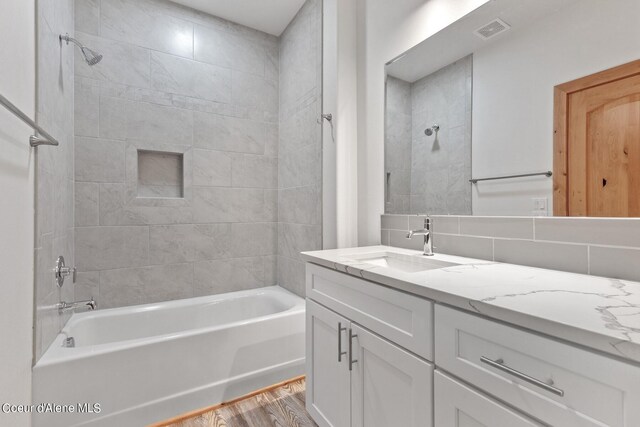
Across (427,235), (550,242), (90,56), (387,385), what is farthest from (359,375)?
(90,56)

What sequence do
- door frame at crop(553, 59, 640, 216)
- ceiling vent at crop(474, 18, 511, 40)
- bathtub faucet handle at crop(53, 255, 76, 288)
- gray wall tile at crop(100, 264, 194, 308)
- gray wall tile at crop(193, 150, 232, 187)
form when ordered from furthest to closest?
A: gray wall tile at crop(193, 150, 232, 187)
gray wall tile at crop(100, 264, 194, 308)
bathtub faucet handle at crop(53, 255, 76, 288)
ceiling vent at crop(474, 18, 511, 40)
door frame at crop(553, 59, 640, 216)

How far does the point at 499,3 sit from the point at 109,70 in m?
2.36

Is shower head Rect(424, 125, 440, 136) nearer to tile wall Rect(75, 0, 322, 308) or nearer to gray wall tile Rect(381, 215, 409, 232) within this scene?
gray wall tile Rect(381, 215, 409, 232)

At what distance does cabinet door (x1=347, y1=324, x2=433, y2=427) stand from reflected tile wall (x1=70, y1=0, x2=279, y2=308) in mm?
1657

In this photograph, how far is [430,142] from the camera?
158 centimetres

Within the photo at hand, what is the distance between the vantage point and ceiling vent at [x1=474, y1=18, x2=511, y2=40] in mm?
1220

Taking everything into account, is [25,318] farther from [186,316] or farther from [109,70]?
[109,70]

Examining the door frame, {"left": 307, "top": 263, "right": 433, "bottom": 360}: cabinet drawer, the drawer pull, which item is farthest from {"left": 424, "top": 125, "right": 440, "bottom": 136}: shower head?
the drawer pull

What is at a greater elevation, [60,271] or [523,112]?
[523,112]

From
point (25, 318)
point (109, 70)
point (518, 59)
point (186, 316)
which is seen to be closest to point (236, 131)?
point (109, 70)

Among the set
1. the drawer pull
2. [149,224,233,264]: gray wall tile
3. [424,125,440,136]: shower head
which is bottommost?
the drawer pull

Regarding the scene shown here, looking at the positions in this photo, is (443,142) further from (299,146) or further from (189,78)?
(189,78)

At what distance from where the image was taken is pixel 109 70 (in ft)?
6.59

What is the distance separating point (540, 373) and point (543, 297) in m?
0.19
